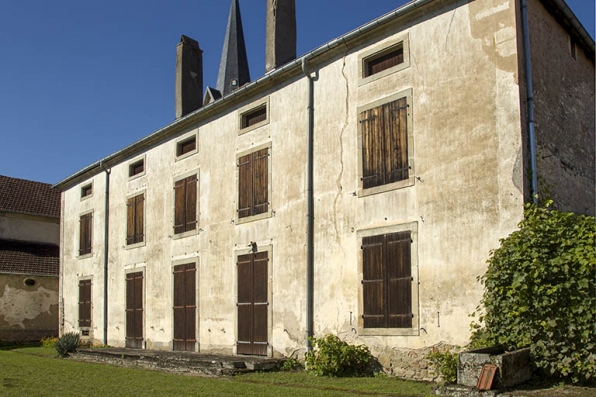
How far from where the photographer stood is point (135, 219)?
1662cm

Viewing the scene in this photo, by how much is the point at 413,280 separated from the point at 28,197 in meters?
20.3

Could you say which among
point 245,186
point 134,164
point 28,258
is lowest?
point 28,258

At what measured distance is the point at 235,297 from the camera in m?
12.8

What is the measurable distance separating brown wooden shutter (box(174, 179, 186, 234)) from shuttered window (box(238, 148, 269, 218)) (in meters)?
2.25

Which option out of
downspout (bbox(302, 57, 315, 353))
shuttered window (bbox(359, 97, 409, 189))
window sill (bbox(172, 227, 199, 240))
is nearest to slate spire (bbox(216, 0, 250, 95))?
window sill (bbox(172, 227, 199, 240))

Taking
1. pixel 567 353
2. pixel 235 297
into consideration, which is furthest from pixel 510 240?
pixel 235 297

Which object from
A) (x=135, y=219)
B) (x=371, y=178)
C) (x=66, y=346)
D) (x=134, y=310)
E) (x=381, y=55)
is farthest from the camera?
(x=135, y=219)

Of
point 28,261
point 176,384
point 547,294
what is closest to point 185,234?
point 176,384

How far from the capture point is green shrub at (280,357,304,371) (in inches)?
428

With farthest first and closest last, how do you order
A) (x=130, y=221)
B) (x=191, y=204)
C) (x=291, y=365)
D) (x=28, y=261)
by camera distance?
(x=28, y=261) < (x=130, y=221) < (x=191, y=204) < (x=291, y=365)

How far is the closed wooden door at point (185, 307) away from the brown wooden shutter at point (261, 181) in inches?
104

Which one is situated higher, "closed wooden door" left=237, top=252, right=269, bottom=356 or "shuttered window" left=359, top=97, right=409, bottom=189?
"shuttered window" left=359, top=97, right=409, bottom=189

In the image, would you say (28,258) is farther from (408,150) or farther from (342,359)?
(408,150)

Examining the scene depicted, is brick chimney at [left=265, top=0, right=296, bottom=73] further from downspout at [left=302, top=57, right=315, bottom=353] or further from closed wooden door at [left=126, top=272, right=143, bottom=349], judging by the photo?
closed wooden door at [left=126, top=272, right=143, bottom=349]
